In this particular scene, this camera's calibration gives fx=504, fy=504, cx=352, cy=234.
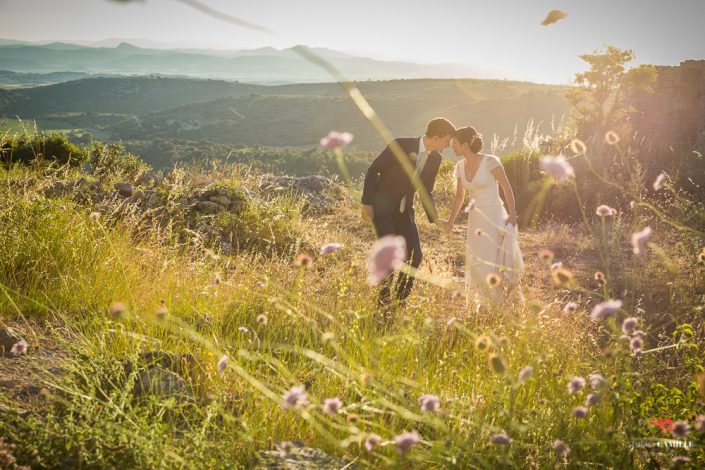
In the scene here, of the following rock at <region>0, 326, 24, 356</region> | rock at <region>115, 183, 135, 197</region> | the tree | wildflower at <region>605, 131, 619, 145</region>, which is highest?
the tree

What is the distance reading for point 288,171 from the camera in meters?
41.3

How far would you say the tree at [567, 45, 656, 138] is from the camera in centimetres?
1551

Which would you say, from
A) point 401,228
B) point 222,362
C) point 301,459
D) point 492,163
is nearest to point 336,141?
point 222,362

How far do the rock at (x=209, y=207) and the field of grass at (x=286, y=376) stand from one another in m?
2.96

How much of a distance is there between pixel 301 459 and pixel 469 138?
372 cm

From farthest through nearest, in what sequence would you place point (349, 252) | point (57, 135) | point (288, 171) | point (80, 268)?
point (288, 171), point (57, 135), point (349, 252), point (80, 268)

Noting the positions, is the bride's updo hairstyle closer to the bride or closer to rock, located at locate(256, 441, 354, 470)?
the bride

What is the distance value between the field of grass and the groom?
22.4 inches

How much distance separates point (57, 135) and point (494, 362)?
12.7 metres

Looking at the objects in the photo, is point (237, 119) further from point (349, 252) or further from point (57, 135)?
point (349, 252)

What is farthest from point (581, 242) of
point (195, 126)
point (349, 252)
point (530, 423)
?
point (195, 126)

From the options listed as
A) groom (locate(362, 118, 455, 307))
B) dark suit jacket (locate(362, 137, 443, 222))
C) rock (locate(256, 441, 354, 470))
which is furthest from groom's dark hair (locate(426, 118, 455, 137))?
rock (locate(256, 441, 354, 470))

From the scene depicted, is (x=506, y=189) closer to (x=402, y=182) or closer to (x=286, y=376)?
(x=402, y=182)

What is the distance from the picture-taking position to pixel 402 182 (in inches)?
180
